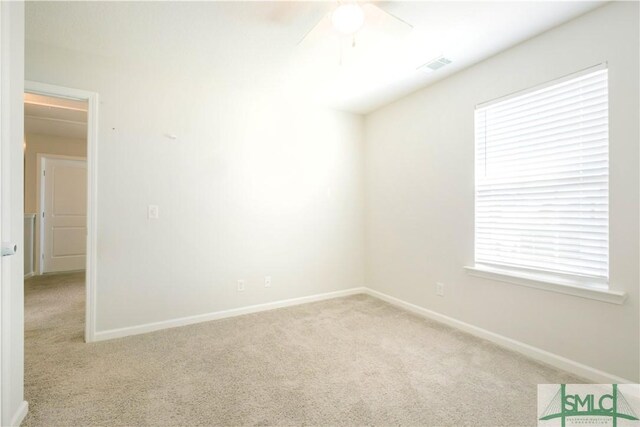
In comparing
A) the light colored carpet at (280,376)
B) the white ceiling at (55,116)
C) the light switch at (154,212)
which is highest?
the white ceiling at (55,116)

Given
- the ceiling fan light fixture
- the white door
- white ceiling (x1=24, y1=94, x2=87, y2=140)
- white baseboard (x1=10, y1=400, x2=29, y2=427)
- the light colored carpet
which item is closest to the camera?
white baseboard (x1=10, y1=400, x2=29, y2=427)

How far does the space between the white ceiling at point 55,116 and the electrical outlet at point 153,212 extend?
5.41 feet

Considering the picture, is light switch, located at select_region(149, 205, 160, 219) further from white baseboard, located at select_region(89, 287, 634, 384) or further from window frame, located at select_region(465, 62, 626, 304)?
window frame, located at select_region(465, 62, 626, 304)

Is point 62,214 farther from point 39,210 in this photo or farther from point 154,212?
point 154,212

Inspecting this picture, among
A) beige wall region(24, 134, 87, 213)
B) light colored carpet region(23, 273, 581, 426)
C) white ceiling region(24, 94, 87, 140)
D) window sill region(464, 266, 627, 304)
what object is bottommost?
light colored carpet region(23, 273, 581, 426)

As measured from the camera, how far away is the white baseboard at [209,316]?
8.73ft

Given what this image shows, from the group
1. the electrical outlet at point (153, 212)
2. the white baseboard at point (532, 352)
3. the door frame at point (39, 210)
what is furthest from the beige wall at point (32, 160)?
the white baseboard at point (532, 352)

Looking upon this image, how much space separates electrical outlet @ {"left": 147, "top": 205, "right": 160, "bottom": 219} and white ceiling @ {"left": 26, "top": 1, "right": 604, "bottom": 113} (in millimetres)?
1355

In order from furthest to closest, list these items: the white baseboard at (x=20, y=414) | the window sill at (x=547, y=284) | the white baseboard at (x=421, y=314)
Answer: the white baseboard at (x=421, y=314), the window sill at (x=547, y=284), the white baseboard at (x=20, y=414)

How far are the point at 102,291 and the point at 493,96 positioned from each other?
3.89 meters

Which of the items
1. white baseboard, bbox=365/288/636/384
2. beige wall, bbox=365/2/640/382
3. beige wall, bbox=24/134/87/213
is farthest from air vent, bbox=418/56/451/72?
beige wall, bbox=24/134/87/213

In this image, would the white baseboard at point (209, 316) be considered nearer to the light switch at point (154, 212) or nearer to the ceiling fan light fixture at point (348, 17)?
the light switch at point (154, 212)

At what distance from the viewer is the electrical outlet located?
9.30ft

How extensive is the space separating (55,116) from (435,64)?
5133 mm
